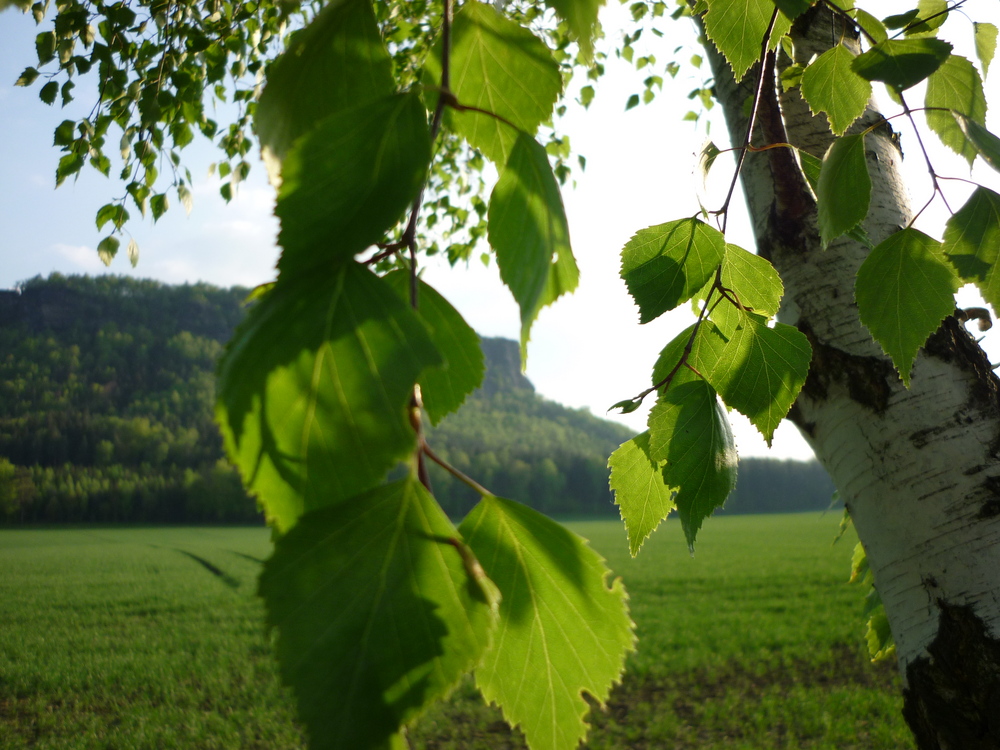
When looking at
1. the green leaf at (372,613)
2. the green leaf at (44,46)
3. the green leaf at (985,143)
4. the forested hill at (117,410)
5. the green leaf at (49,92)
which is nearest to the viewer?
the green leaf at (372,613)

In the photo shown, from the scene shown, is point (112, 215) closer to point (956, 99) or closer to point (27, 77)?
point (27, 77)

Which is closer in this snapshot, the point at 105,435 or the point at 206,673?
the point at 206,673

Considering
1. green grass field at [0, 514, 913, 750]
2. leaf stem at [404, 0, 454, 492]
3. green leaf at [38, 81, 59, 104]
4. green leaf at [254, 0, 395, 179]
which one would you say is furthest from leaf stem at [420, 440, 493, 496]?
green grass field at [0, 514, 913, 750]

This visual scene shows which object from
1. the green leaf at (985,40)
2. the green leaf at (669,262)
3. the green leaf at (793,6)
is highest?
the green leaf at (985,40)

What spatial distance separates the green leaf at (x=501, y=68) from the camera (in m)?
0.29

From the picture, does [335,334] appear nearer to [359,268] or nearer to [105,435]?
[359,268]

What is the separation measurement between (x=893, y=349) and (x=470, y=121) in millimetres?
343

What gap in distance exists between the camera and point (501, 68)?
0.29 m

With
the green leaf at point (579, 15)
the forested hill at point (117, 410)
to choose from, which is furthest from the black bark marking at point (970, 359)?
the forested hill at point (117, 410)

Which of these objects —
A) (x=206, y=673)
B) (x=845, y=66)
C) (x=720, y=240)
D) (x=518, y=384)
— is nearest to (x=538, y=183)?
(x=720, y=240)

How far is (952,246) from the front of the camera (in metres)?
0.45

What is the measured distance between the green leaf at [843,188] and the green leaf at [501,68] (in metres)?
0.23

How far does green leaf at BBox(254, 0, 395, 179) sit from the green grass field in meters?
3.82

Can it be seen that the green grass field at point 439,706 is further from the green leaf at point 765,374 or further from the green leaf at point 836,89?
the green leaf at point 836,89
